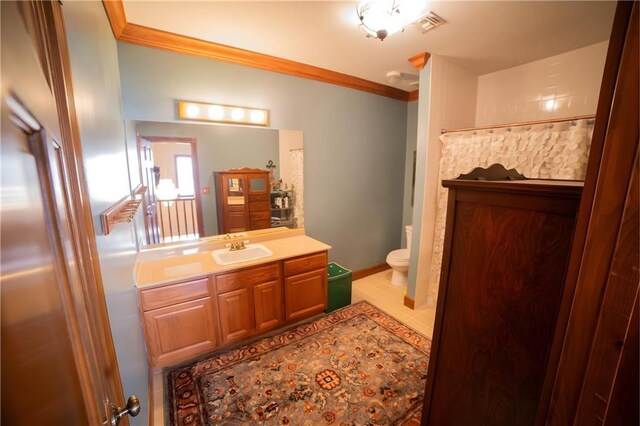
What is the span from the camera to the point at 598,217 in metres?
0.52

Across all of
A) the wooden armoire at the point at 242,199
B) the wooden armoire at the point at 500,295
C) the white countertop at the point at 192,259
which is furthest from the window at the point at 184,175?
the wooden armoire at the point at 500,295

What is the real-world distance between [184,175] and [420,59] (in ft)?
7.93

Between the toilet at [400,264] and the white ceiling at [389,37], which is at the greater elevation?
the white ceiling at [389,37]

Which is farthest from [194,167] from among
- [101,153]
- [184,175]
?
[101,153]

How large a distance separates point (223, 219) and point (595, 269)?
2.47 m

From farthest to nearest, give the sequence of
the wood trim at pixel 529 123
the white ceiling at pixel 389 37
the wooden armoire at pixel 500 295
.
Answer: the wood trim at pixel 529 123, the white ceiling at pixel 389 37, the wooden armoire at pixel 500 295

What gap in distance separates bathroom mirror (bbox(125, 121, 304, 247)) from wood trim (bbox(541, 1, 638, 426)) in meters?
2.36

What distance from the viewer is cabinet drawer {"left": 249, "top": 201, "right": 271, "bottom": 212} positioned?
2.60m

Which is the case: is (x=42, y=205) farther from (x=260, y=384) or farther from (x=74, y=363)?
(x=260, y=384)

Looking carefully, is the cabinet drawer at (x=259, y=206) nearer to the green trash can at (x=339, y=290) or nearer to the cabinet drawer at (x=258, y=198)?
the cabinet drawer at (x=258, y=198)

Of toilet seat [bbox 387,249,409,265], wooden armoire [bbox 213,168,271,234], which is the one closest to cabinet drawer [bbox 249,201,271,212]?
wooden armoire [bbox 213,168,271,234]

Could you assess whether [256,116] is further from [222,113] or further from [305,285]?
[305,285]

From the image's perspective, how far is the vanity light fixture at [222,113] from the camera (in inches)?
84.6

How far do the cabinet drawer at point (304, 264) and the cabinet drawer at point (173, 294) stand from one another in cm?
68
